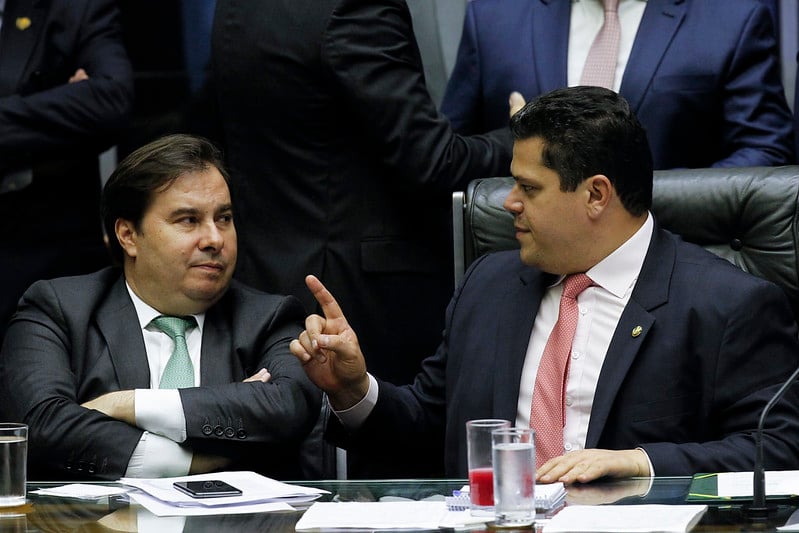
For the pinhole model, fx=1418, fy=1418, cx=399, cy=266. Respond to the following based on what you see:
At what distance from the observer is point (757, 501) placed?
2.24 meters

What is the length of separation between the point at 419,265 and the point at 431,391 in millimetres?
664

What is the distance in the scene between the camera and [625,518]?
216 centimetres

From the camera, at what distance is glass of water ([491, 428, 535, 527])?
2148 mm

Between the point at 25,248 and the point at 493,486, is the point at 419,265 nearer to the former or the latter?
the point at 25,248

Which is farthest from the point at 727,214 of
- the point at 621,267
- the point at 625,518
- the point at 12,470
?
the point at 12,470

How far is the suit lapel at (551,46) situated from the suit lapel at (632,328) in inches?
38.9

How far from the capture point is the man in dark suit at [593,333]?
2.95 meters

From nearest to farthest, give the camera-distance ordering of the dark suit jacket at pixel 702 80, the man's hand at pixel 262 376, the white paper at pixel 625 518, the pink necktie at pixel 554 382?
1. the white paper at pixel 625 518
2. the pink necktie at pixel 554 382
3. the man's hand at pixel 262 376
4. the dark suit jacket at pixel 702 80

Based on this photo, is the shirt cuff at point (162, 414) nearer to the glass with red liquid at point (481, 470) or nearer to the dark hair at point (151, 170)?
the dark hair at point (151, 170)

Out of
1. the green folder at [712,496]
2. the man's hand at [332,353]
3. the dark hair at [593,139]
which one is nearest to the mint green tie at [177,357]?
the man's hand at [332,353]

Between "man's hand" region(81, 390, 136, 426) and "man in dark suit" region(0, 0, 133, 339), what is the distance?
129cm

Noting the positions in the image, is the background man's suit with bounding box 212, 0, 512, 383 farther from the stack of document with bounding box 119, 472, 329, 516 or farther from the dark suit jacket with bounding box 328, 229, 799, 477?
the stack of document with bounding box 119, 472, 329, 516

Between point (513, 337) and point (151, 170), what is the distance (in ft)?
3.15

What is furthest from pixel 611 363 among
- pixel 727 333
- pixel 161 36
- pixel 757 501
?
pixel 161 36
